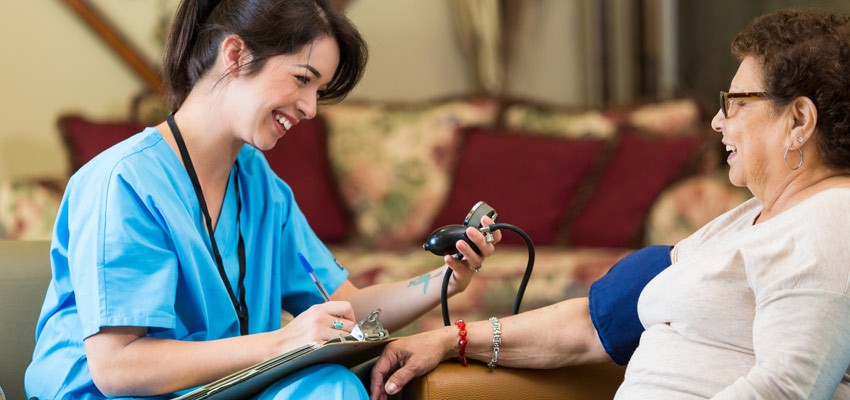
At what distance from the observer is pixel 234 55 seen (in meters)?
1.65

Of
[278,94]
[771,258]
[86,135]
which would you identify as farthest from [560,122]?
[771,258]

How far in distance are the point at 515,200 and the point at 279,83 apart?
1993 mm

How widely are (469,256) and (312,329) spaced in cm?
36

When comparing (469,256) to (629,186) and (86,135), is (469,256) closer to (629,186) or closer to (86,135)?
(629,186)

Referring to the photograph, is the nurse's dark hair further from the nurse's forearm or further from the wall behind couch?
the wall behind couch

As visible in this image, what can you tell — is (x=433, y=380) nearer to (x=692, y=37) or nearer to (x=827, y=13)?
(x=827, y=13)

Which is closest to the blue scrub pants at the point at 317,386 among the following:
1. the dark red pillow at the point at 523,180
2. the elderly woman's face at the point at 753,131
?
the elderly woman's face at the point at 753,131

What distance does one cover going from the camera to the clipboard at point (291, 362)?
4.47 feet

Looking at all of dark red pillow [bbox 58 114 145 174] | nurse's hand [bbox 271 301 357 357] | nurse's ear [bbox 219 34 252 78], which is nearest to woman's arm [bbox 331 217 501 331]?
nurse's hand [bbox 271 301 357 357]

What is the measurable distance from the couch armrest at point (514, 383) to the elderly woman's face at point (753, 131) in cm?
43

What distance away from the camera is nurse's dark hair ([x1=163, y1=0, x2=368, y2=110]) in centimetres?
164

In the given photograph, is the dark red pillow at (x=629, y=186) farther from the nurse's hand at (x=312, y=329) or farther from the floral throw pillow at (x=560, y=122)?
the nurse's hand at (x=312, y=329)

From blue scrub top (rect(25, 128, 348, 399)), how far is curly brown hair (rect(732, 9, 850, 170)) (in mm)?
885

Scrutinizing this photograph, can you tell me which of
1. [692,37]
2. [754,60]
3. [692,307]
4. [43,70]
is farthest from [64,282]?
[692,37]
